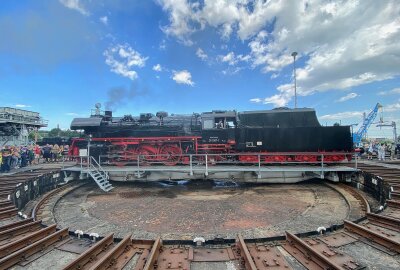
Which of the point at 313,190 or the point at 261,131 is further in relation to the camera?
the point at 261,131

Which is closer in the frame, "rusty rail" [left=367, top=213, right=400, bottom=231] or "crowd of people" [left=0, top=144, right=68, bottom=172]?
"rusty rail" [left=367, top=213, right=400, bottom=231]

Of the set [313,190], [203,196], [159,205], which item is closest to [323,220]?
[313,190]

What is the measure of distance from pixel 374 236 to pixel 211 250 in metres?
3.81

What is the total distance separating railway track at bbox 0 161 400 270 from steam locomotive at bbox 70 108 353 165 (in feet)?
22.4

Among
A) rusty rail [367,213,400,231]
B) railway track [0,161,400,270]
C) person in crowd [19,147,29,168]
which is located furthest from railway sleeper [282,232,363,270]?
person in crowd [19,147,29,168]

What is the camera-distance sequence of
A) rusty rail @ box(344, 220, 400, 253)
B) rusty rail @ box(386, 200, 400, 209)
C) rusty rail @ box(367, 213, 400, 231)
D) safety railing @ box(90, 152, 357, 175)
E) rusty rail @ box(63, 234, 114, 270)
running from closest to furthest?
1. rusty rail @ box(63, 234, 114, 270)
2. rusty rail @ box(344, 220, 400, 253)
3. rusty rail @ box(367, 213, 400, 231)
4. rusty rail @ box(386, 200, 400, 209)
5. safety railing @ box(90, 152, 357, 175)

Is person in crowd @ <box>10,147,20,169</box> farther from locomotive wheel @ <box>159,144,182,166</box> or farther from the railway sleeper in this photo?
the railway sleeper

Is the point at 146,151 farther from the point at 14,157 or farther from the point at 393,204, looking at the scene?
the point at 393,204

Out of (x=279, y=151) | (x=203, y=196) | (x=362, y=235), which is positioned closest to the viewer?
(x=362, y=235)

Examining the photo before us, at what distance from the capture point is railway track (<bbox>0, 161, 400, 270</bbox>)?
15.5 ft

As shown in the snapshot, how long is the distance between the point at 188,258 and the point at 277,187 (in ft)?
28.9

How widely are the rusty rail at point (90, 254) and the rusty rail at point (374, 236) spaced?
6124 mm

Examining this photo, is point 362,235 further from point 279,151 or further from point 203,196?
point 279,151

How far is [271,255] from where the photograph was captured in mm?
5145
